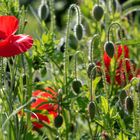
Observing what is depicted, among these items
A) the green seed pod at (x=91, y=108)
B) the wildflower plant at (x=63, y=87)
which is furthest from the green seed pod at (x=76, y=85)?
the green seed pod at (x=91, y=108)

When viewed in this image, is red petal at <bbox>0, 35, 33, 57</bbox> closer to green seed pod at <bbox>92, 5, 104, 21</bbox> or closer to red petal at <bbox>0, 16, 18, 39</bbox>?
red petal at <bbox>0, 16, 18, 39</bbox>

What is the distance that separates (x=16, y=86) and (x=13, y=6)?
0.58ft

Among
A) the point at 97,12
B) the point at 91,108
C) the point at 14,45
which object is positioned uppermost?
the point at 97,12

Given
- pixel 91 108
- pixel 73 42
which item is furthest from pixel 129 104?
pixel 73 42

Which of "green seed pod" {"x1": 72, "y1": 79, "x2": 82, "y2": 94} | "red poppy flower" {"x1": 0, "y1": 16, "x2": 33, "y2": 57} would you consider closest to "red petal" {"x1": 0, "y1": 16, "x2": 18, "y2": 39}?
"red poppy flower" {"x1": 0, "y1": 16, "x2": 33, "y2": 57}

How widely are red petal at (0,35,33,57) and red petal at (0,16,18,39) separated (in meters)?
0.02

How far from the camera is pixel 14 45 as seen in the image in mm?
1199

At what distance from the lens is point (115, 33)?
176 cm

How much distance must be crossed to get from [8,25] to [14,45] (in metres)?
0.07

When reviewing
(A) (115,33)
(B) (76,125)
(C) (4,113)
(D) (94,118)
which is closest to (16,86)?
(C) (4,113)

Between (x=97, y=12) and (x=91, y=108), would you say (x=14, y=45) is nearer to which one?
(x=91, y=108)

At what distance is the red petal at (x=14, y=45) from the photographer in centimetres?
117

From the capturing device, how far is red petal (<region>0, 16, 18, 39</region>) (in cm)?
125

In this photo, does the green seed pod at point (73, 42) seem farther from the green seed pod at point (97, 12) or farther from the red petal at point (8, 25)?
the red petal at point (8, 25)
